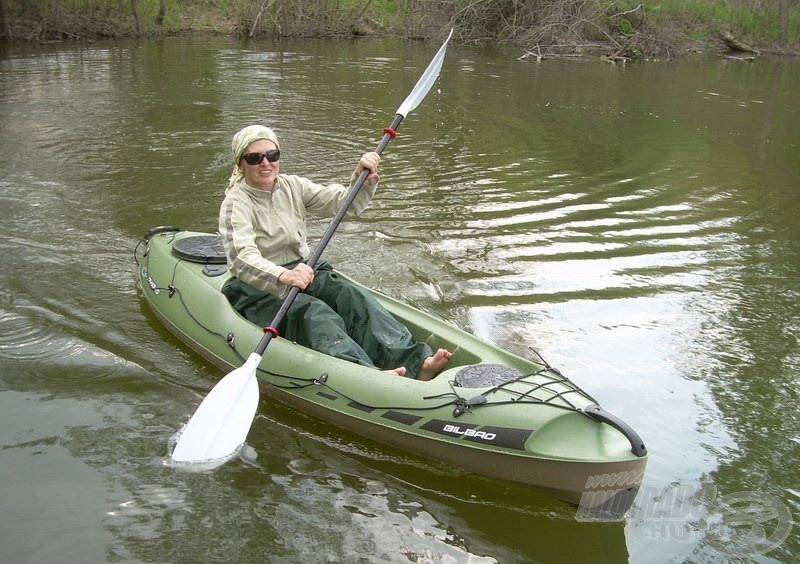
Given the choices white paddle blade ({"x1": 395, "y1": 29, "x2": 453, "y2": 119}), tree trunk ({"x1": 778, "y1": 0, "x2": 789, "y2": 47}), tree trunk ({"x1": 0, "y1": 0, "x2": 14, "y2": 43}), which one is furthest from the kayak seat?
tree trunk ({"x1": 778, "y1": 0, "x2": 789, "y2": 47})

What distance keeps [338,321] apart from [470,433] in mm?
1018

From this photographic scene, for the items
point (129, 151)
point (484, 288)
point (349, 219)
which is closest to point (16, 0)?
point (129, 151)

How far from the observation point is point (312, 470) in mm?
3613

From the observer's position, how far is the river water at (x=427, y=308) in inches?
129

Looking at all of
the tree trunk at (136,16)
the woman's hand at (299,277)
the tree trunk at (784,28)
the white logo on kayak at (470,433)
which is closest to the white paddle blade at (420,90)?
the woman's hand at (299,277)

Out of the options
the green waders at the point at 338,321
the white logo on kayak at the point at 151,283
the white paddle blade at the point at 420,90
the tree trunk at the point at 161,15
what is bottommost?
the white logo on kayak at the point at 151,283

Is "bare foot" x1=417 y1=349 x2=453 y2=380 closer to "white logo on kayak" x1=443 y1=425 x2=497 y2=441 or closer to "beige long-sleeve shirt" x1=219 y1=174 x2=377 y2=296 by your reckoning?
"white logo on kayak" x1=443 y1=425 x2=497 y2=441

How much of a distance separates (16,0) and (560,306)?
1544 centimetres

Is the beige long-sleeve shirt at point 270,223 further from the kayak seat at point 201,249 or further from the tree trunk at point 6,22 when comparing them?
the tree trunk at point 6,22

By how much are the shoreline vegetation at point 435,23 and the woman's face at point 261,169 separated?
14.6m

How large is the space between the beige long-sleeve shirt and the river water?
76 centimetres

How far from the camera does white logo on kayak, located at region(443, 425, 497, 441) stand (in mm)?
3352

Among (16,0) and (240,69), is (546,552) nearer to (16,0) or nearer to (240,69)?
(240,69)

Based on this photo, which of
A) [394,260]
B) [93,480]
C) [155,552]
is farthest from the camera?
[394,260]
